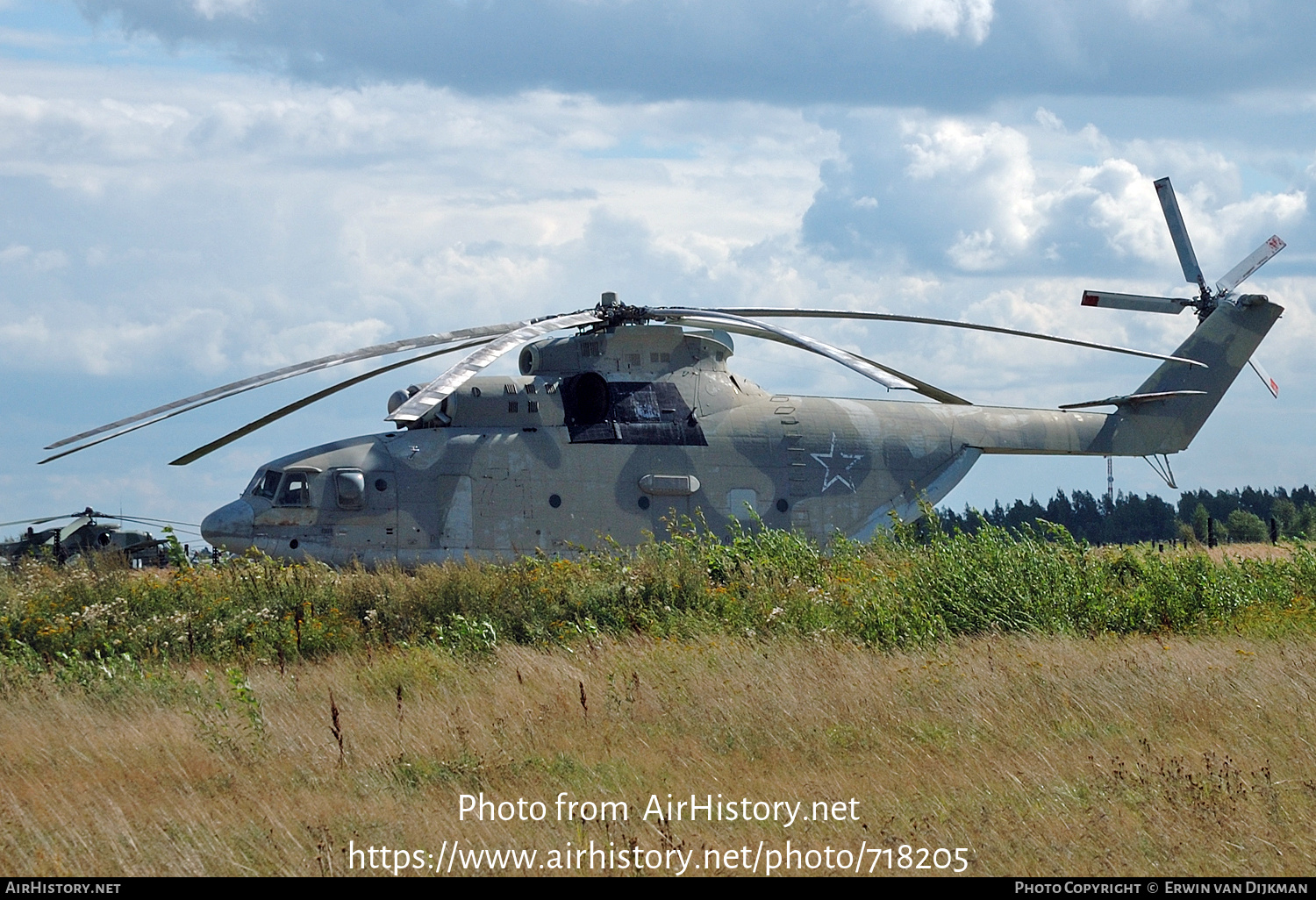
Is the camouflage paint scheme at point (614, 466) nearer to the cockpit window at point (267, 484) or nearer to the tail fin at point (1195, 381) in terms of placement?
the cockpit window at point (267, 484)

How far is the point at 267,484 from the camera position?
1864 cm

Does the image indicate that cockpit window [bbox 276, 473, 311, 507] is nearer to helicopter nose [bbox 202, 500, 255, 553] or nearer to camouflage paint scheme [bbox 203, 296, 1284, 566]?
camouflage paint scheme [bbox 203, 296, 1284, 566]

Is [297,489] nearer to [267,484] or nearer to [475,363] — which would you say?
[267,484]

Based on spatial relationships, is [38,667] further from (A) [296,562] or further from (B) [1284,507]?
(B) [1284,507]

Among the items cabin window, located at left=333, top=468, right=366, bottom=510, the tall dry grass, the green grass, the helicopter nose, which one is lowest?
the tall dry grass

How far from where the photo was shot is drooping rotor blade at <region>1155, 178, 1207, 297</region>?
2650cm

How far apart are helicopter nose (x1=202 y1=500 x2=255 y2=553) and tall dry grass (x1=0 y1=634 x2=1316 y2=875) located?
22.4 ft

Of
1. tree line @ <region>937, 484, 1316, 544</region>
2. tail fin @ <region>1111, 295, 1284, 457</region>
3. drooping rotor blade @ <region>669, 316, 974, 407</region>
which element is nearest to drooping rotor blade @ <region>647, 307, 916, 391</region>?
drooping rotor blade @ <region>669, 316, 974, 407</region>

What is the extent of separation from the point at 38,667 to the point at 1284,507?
53697 millimetres

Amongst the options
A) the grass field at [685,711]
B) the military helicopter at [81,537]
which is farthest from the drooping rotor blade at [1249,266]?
the military helicopter at [81,537]

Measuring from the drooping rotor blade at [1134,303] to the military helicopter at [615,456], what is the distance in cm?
266

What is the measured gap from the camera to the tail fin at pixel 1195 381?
924 inches

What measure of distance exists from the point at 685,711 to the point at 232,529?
36.3ft

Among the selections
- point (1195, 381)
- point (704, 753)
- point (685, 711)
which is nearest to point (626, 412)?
point (685, 711)
